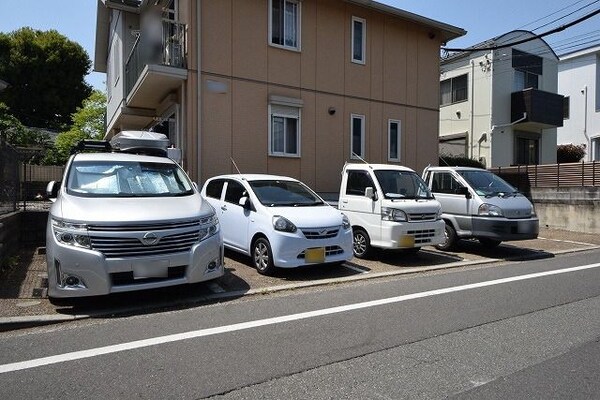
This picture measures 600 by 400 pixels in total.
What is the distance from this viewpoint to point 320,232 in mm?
7793

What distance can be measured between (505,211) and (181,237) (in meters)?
7.45

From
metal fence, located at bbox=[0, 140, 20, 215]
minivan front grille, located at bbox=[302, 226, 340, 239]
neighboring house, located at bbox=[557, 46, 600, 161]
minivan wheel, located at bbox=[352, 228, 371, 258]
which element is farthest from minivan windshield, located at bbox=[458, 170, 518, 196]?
neighboring house, located at bbox=[557, 46, 600, 161]

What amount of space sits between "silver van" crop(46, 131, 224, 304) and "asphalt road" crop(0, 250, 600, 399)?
1.59 ft

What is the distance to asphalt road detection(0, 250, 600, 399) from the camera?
3.66 m

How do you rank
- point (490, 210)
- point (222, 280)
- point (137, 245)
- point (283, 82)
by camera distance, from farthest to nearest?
point (283, 82) < point (490, 210) < point (222, 280) < point (137, 245)

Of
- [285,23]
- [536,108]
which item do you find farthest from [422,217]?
[536,108]

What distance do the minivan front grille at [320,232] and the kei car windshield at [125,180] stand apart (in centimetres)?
195

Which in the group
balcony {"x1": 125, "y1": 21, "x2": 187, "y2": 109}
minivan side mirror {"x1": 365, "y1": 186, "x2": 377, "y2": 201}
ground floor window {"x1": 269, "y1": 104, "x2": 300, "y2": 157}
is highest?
balcony {"x1": 125, "y1": 21, "x2": 187, "y2": 109}

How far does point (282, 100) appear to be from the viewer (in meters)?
13.4

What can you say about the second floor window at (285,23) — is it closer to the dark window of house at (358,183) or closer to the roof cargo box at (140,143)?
the roof cargo box at (140,143)

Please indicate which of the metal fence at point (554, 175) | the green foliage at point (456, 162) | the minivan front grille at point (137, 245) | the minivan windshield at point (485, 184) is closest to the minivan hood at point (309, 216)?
the minivan front grille at point (137, 245)

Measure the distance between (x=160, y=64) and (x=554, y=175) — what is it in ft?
45.6

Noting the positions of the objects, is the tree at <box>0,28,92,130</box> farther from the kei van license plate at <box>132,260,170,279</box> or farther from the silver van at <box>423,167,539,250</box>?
the kei van license plate at <box>132,260,170,279</box>

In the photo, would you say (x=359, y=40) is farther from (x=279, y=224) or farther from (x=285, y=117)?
(x=279, y=224)
